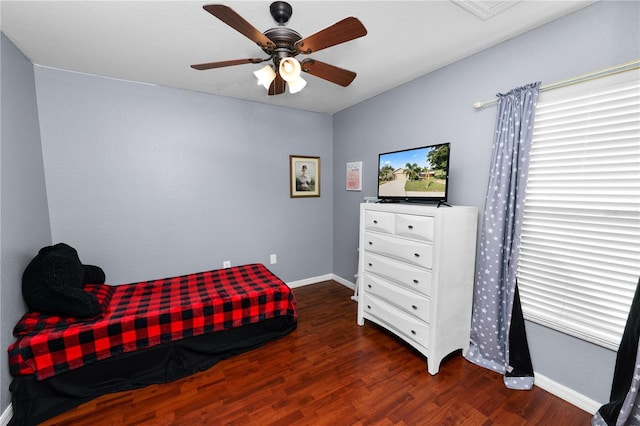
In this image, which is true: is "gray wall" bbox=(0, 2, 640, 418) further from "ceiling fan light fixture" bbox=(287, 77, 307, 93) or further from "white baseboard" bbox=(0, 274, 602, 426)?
"ceiling fan light fixture" bbox=(287, 77, 307, 93)

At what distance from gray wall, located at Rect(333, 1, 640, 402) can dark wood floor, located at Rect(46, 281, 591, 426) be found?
0.33 m

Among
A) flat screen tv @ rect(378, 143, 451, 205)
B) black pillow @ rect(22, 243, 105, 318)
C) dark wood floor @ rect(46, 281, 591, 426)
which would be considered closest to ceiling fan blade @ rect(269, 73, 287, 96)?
flat screen tv @ rect(378, 143, 451, 205)

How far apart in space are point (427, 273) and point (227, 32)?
89.5 inches

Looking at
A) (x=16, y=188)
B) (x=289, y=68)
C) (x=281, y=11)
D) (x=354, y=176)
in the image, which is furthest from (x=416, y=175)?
(x=16, y=188)

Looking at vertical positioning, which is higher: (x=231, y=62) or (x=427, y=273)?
(x=231, y=62)

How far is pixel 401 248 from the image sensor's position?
222cm

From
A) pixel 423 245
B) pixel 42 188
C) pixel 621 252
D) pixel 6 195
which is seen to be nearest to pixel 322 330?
pixel 423 245

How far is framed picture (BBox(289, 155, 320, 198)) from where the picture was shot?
11.9ft

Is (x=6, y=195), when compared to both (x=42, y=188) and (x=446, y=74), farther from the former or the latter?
(x=446, y=74)

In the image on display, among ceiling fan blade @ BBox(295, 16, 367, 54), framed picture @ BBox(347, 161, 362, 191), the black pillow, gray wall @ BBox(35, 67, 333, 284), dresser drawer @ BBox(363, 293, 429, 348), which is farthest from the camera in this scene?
framed picture @ BBox(347, 161, 362, 191)

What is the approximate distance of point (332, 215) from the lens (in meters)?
4.00

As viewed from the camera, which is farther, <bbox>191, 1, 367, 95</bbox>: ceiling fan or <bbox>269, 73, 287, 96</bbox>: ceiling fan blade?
<bbox>269, 73, 287, 96</bbox>: ceiling fan blade

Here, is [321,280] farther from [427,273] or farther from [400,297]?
[427,273]

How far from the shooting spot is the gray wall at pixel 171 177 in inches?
96.7
